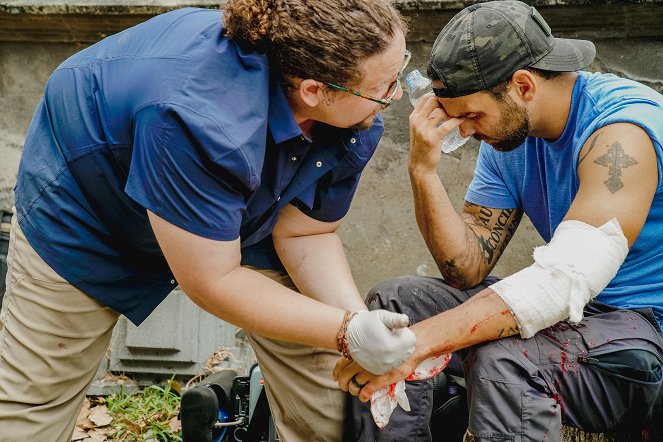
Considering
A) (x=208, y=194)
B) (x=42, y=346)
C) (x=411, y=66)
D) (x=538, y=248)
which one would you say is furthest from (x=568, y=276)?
(x=411, y=66)

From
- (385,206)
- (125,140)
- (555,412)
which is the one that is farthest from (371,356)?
(385,206)

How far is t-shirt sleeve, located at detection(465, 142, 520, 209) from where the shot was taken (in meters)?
3.01

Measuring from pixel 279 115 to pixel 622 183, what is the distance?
1.07 meters

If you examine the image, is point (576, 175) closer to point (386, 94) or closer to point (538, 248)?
point (538, 248)

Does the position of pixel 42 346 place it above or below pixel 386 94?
below

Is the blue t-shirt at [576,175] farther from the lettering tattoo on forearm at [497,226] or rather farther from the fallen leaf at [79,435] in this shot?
the fallen leaf at [79,435]

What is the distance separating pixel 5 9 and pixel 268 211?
7.64 ft

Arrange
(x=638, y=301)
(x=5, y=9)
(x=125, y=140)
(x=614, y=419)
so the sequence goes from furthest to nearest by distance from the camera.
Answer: (x=5, y=9), (x=638, y=301), (x=614, y=419), (x=125, y=140)

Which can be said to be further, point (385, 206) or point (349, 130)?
point (385, 206)

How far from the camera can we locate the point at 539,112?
2684 mm

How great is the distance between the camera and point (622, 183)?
2.35 metres

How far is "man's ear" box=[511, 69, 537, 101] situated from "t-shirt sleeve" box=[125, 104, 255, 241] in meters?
1.09

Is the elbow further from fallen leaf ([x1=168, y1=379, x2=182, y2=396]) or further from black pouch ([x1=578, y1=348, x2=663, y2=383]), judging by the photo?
fallen leaf ([x1=168, y1=379, x2=182, y2=396])

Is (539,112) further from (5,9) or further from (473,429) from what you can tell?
(5,9)
